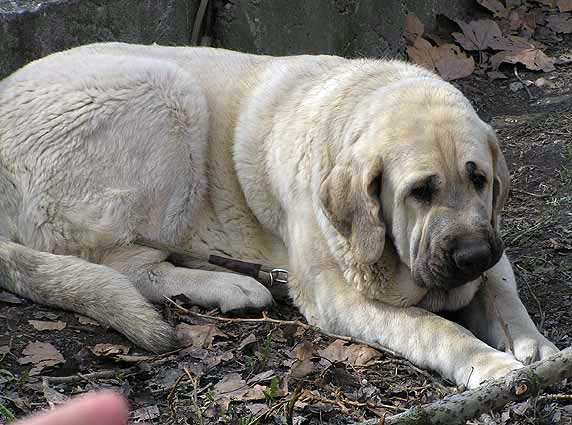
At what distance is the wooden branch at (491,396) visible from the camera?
8.45 feet

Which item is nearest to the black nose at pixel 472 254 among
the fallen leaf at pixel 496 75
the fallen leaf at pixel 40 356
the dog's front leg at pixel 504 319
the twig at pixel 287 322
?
the dog's front leg at pixel 504 319

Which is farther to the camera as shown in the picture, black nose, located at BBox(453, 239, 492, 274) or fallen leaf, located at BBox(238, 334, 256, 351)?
fallen leaf, located at BBox(238, 334, 256, 351)

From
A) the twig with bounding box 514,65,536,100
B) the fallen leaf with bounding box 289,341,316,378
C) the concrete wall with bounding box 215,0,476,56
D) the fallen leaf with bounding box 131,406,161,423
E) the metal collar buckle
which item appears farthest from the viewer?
the twig with bounding box 514,65,536,100

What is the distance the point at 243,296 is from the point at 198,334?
1.04ft

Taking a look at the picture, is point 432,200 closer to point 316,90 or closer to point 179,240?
point 316,90

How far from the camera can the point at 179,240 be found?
4.46 meters

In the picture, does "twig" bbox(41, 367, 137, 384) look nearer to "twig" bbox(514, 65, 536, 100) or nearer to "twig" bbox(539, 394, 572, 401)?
"twig" bbox(539, 394, 572, 401)

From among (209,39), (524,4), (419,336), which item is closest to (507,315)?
(419,336)

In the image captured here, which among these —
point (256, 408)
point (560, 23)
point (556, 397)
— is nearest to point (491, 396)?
point (556, 397)

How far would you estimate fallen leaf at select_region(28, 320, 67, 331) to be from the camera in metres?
3.84

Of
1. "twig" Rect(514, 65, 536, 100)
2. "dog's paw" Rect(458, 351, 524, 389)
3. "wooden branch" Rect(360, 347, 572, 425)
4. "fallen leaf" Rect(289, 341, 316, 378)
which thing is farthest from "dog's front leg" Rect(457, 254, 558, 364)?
"twig" Rect(514, 65, 536, 100)

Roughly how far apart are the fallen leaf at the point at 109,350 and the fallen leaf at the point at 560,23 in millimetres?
5488

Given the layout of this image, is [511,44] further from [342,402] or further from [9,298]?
[342,402]

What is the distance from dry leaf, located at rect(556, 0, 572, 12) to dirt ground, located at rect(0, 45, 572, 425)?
4006mm
